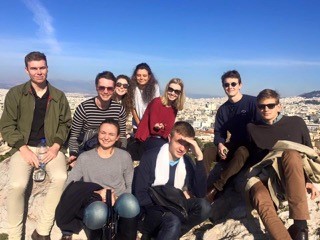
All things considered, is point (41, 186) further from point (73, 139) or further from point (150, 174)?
point (150, 174)

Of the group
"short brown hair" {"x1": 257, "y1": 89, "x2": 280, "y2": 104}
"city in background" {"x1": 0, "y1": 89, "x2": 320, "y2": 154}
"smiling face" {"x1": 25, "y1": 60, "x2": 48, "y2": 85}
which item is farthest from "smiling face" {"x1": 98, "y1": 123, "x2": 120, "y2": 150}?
"city in background" {"x1": 0, "y1": 89, "x2": 320, "y2": 154}

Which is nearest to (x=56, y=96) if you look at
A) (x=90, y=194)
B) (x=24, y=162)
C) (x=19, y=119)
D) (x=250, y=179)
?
(x=19, y=119)

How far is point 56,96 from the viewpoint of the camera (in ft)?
17.7

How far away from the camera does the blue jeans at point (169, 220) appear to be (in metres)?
4.24

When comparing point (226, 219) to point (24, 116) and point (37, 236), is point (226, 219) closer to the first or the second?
point (37, 236)

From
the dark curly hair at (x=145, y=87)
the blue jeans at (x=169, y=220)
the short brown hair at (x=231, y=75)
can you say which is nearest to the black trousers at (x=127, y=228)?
the blue jeans at (x=169, y=220)

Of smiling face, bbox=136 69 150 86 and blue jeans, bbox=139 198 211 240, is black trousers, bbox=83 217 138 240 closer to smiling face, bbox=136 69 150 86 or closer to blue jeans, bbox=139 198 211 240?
blue jeans, bbox=139 198 211 240

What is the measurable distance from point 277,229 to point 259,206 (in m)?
0.39

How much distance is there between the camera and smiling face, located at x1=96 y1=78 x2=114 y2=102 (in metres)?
5.61

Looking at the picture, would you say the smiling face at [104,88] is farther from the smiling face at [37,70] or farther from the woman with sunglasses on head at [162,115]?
the woman with sunglasses on head at [162,115]

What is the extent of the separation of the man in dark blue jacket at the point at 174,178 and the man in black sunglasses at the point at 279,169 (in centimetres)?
73

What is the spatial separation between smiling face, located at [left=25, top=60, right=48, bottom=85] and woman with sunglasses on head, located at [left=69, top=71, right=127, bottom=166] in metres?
0.86

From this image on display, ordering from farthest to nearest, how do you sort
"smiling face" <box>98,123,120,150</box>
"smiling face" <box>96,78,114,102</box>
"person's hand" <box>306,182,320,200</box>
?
"smiling face" <box>96,78,114,102</box> → "smiling face" <box>98,123,120,150</box> → "person's hand" <box>306,182,320,200</box>

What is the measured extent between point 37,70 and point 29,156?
1319 mm
